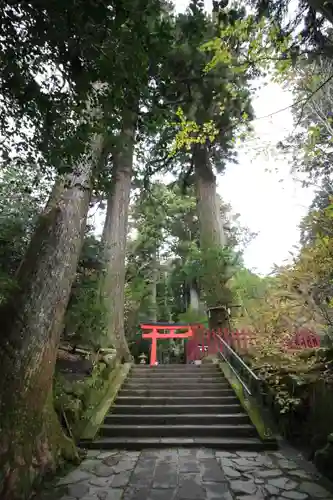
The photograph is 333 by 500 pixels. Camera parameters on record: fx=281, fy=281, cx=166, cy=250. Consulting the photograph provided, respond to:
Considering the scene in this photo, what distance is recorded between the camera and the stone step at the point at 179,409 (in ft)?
16.0

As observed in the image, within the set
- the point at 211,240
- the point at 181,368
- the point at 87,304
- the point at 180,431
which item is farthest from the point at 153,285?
the point at 180,431

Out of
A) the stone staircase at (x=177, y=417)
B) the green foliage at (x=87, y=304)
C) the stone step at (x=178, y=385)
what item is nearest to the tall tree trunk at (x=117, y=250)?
the green foliage at (x=87, y=304)

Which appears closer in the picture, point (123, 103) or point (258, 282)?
point (123, 103)

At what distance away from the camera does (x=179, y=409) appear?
4938 millimetres

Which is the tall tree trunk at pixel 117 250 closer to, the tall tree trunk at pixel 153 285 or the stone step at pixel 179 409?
the stone step at pixel 179 409

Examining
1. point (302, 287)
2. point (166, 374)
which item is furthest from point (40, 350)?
point (166, 374)

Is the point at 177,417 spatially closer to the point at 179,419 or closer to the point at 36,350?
the point at 179,419

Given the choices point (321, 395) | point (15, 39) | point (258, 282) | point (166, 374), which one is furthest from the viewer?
point (258, 282)

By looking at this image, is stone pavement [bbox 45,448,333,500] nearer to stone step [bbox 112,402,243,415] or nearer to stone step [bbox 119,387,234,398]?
stone step [bbox 112,402,243,415]

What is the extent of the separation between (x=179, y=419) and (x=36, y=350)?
2.73 meters

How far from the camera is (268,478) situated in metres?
3.06

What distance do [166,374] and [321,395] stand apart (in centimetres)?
383

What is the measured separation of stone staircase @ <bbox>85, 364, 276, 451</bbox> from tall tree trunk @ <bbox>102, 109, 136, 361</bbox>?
157cm

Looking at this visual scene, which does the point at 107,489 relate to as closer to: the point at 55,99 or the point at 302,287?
the point at 302,287
